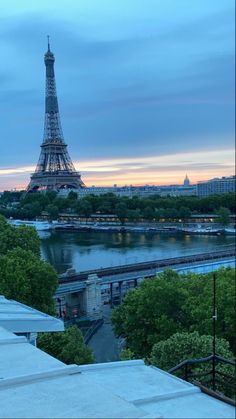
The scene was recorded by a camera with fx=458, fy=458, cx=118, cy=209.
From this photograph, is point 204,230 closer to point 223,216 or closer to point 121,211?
point 223,216

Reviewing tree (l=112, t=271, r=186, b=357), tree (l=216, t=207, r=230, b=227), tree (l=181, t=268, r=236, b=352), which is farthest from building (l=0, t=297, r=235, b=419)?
tree (l=216, t=207, r=230, b=227)

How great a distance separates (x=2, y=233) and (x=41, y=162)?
16933 mm

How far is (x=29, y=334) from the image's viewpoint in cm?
257

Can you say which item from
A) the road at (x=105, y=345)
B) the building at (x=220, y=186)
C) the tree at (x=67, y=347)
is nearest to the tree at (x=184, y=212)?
the building at (x=220, y=186)

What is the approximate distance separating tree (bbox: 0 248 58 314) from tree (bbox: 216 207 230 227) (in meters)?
14.9

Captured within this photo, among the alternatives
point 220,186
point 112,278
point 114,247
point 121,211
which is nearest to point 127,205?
point 121,211

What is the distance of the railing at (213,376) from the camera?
1.12 m

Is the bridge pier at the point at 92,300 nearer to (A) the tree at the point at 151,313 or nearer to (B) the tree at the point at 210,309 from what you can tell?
(A) the tree at the point at 151,313

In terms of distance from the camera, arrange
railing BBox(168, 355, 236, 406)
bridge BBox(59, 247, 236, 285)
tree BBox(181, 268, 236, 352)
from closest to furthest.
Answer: railing BBox(168, 355, 236, 406) < tree BBox(181, 268, 236, 352) < bridge BBox(59, 247, 236, 285)

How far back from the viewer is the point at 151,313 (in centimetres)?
427

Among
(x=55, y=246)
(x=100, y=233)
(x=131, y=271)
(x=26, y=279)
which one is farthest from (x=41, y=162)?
(x=26, y=279)

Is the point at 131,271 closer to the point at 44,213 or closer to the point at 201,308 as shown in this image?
the point at 201,308

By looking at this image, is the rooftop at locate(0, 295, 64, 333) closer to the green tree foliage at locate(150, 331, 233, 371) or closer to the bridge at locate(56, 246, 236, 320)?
the green tree foliage at locate(150, 331, 233, 371)

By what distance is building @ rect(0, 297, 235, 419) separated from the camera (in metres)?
0.99
